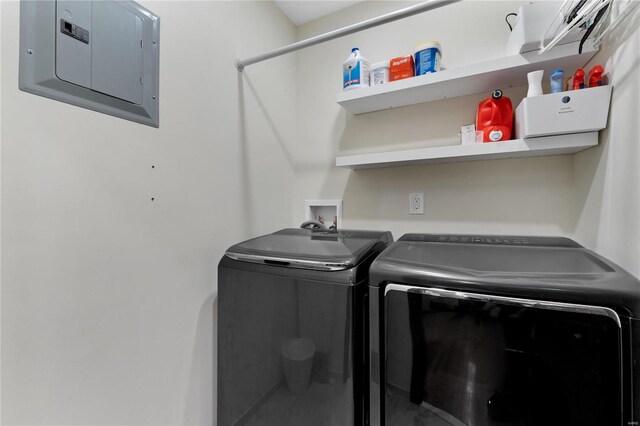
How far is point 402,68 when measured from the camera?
1.44 metres

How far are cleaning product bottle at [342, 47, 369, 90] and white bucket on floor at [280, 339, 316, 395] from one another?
1.31 metres

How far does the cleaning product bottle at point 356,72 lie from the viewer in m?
1.52

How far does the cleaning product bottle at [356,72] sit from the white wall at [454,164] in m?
0.26

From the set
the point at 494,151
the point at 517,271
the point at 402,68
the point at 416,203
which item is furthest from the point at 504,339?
the point at 402,68

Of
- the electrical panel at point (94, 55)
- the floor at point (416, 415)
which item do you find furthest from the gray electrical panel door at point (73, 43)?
the floor at point (416, 415)

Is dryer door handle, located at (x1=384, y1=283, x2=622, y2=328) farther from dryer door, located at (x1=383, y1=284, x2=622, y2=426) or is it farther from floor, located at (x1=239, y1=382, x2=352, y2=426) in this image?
floor, located at (x1=239, y1=382, x2=352, y2=426)

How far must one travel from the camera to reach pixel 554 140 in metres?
1.12

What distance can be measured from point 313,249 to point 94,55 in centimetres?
95

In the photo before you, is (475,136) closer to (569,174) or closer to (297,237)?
(569,174)

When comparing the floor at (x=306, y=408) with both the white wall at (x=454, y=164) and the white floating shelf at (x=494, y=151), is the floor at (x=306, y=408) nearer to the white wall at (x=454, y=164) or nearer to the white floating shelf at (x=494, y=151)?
the white wall at (x=454, y=164)

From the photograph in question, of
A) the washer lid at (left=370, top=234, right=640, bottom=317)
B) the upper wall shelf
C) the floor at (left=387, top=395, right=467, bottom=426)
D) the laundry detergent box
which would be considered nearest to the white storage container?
the upper wall shelf

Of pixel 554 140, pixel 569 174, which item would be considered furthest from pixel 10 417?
pixel 569 174

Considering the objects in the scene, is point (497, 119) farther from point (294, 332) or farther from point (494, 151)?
point (294, 332)

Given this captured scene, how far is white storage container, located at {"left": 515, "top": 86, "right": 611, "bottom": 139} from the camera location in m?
0.99
